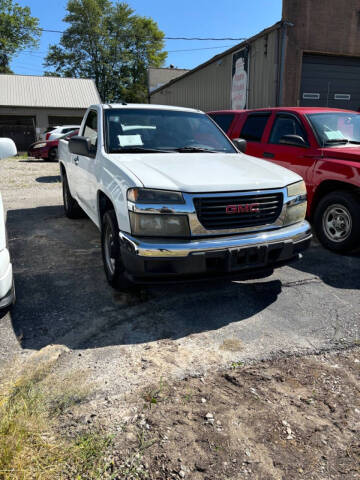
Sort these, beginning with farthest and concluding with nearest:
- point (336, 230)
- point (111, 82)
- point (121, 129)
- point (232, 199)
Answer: point (111, 82), point (336, 230), point (121, 129), point (232, 199)

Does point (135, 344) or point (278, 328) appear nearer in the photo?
point (135, 344)

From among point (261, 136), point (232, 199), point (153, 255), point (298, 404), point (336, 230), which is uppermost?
point (261, 136)

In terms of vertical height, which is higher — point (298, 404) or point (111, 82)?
point (111, 82)

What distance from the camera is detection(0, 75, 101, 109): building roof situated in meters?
30.3

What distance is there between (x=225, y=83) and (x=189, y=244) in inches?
534

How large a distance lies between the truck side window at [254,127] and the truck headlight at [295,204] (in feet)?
9.73

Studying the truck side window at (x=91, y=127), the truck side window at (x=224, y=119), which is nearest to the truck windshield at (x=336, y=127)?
the truck side window at (x=224, y=119)

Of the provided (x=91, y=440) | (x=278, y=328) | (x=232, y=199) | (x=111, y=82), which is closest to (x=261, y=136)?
(x=232, y=199)

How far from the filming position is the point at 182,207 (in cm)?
303

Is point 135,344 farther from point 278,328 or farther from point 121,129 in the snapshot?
point 121,129

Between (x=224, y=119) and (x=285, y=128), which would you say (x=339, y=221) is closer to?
(x=285, y=128)

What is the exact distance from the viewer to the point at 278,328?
320cm

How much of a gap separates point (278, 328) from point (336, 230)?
7.92 feet

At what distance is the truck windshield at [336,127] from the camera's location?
17.7 ft
